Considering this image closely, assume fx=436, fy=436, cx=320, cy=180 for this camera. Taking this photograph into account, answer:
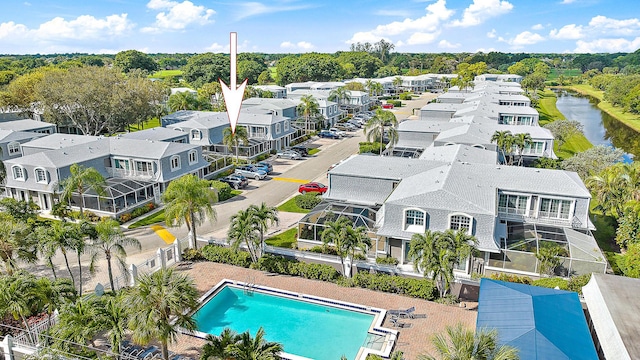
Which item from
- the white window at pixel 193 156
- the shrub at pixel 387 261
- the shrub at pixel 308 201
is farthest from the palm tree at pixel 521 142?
the white window at pixel 193 156

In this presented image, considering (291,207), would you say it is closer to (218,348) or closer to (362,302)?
→ (362,302)

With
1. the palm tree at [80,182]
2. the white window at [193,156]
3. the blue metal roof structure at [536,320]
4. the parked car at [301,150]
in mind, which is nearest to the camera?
the blue metal roof structure at [536,320]

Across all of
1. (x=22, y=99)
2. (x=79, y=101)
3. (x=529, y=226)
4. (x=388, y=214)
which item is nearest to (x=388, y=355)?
(x=388, y=214)

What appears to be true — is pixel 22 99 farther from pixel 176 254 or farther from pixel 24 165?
pixel 176 254

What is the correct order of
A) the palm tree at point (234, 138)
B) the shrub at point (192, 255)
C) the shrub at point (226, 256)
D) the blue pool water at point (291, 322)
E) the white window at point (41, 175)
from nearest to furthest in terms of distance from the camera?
the blue pool water at point (291, 322) → the shrub at point (226, 256) → the shrub at point (192, 255) → the white window at point (41, 175) → the palm tree at point (234, 138)

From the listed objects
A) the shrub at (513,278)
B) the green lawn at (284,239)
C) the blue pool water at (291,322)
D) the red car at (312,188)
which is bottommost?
the blue pool water at (291,322)

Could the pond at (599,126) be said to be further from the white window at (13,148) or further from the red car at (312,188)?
the white window at (13,148)

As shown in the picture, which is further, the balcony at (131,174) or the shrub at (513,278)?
the balcony at (131,174)
